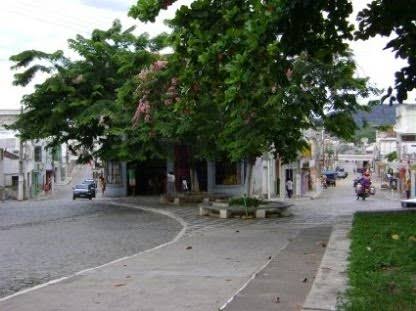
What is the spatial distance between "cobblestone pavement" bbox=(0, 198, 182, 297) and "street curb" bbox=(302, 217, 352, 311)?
12.3 feet

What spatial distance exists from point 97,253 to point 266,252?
125 inches

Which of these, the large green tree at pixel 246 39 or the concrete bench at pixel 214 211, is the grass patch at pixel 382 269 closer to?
the large green tree at pixel 246 39

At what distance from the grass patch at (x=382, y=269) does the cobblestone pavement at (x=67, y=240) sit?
417cm

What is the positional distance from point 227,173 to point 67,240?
2555 centimetres

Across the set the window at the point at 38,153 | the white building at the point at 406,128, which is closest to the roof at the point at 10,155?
the window at the point at 38,153

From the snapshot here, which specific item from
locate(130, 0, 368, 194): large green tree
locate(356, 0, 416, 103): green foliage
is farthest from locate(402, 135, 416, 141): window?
locate(356, 0, 416, 103): green foliage

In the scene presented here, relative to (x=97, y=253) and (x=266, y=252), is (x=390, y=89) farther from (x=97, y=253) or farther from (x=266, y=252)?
(x=97, y=253)

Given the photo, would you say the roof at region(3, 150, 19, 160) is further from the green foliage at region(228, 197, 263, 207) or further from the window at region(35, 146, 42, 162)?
the green foliage at region(228, 197, 263, 207)

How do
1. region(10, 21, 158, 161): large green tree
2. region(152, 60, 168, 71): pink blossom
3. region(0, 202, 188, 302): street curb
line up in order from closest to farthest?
region(0, 202, 188, 302): street curb, region(152, 60, 168, 71): pink blossom, region(10, 21, 158, 161): large green tree

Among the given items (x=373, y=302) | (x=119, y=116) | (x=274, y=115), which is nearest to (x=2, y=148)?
(x=119, y=116)

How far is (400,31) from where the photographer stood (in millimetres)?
8180

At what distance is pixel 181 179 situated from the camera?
116ft

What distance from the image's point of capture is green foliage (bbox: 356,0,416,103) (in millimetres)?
7828

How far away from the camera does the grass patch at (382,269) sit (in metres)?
6.12
